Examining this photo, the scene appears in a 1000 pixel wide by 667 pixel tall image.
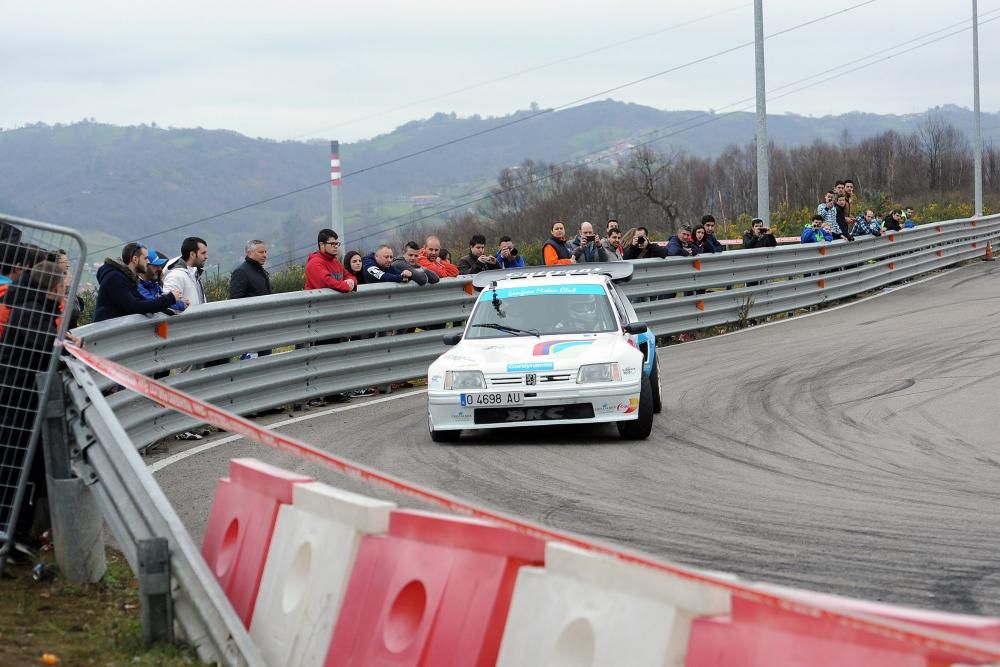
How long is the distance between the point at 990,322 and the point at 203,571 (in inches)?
673

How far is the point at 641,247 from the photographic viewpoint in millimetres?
20234

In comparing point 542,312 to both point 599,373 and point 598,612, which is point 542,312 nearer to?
point 599,373

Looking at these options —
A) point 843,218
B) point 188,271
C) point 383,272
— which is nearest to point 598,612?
point 188,271

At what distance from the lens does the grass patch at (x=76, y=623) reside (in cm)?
495

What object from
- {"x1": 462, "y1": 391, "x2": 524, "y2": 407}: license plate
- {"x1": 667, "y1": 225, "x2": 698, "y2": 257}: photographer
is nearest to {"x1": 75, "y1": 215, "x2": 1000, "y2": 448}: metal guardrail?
{"x1": 667, "y1": 225, "x2": 698, "y2": 257}: photographer

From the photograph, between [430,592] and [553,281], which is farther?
[553,281]

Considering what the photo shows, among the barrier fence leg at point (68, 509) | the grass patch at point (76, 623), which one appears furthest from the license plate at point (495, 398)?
the barrier fence leg at point (68, 509)

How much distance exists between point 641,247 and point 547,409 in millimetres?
9230

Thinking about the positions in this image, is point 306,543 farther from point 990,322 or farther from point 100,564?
point 990,322

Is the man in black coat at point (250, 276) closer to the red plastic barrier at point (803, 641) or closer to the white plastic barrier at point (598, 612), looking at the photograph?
the white plastic barrier at point (598, 612)

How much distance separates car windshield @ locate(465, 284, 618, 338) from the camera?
12359mm

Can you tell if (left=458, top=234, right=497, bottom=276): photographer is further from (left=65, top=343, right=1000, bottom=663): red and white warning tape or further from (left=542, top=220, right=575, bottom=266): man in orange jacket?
(left=65, top=343, right=1000, bottom=663): red and white warning tape

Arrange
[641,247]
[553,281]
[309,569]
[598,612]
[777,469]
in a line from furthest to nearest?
1. [641,247]
2. [553,281]
3. [777,469]
4. [309,569]
5. [598,612]

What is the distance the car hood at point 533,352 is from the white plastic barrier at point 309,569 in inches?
250
